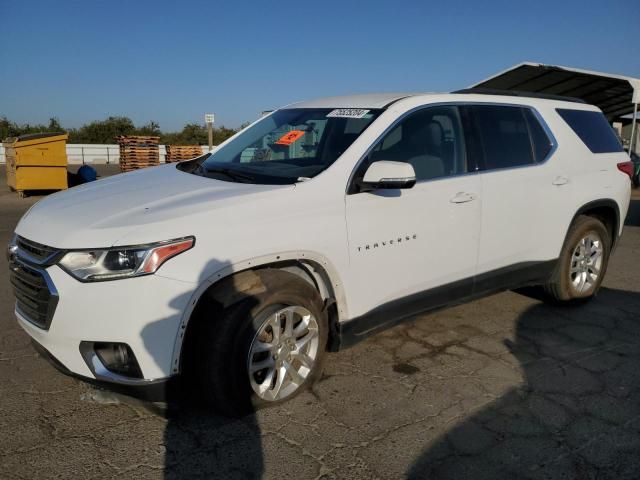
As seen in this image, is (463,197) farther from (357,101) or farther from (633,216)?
(633,216)

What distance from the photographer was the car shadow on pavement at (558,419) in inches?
96.0

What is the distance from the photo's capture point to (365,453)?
254 cm

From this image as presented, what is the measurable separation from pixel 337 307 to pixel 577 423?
142cm

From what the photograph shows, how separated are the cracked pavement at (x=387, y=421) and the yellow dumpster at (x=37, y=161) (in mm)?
10389

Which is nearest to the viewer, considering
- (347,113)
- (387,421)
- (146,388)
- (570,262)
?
(146,388)

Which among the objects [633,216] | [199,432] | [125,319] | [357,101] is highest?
[357,101]

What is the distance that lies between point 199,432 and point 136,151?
1955 cm

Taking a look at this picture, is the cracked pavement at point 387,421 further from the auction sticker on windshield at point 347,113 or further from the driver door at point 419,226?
the auction sticker on windshield at point 347,113

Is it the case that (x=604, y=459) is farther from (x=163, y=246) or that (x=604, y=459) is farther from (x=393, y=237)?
(x=163, y=246)

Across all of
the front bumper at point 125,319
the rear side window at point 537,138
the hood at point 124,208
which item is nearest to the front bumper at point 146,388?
the front bumper at point 125,319

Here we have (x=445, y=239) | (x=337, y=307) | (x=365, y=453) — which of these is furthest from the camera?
(x=445, y=239)

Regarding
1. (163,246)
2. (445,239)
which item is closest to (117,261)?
(163,246)

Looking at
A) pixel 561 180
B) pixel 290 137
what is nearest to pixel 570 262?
pixel 561 180

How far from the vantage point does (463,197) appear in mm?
3496
